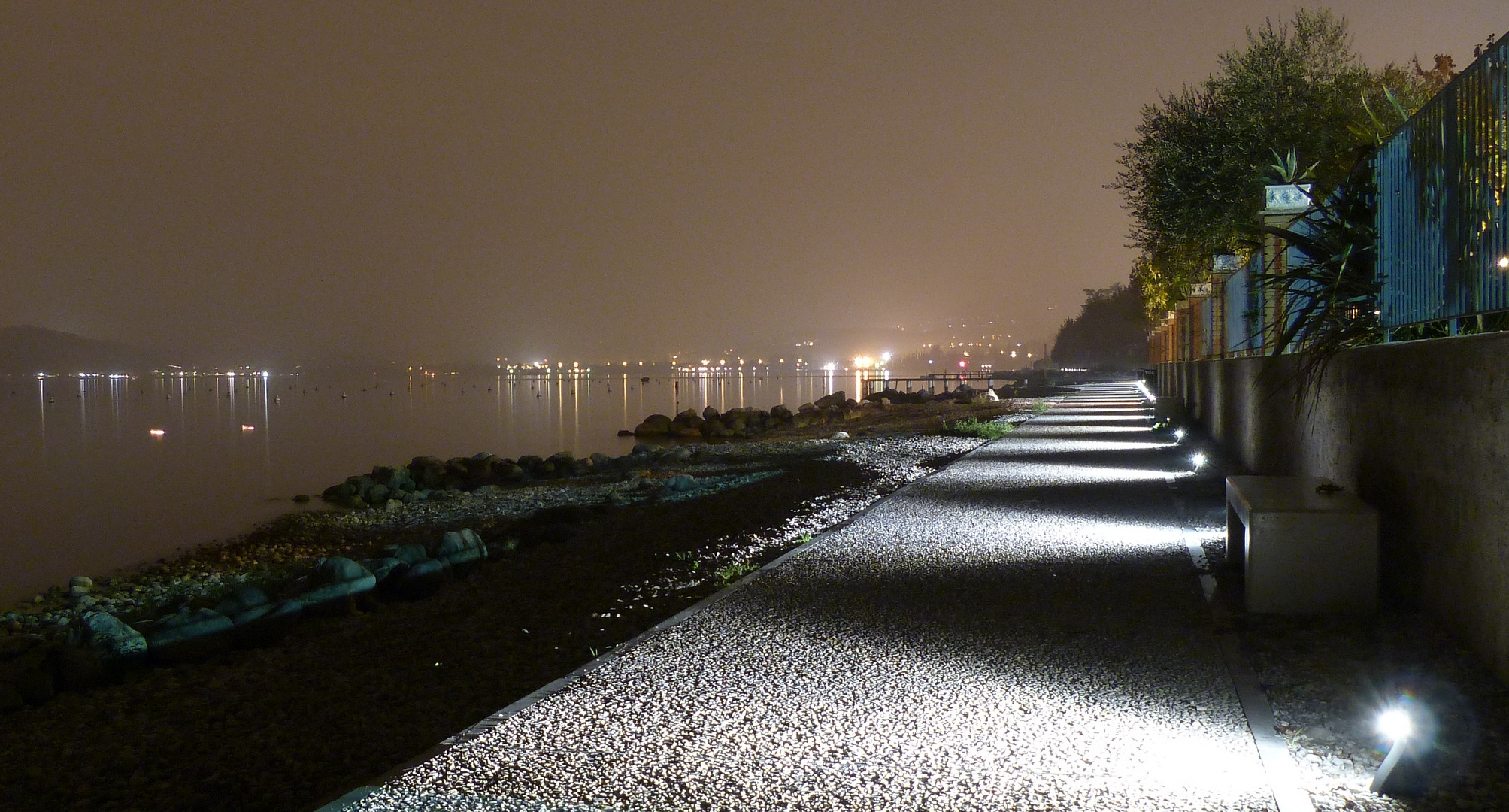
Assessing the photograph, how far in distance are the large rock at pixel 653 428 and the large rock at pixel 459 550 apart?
34.3 m

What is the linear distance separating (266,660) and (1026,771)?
200 inches

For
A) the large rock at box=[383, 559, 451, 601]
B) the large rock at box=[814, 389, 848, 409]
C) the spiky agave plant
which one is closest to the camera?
the spiky agave plant

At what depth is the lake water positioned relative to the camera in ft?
67.8

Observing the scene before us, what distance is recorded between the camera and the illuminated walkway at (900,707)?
11.9 feet

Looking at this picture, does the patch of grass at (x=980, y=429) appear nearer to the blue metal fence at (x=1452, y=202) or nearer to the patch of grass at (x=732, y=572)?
the patch of grass at (x=732, y=572)

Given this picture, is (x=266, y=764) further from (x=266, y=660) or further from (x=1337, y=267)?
(x=1337, y=267)

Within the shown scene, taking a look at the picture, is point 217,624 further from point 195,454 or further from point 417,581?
point 195,454

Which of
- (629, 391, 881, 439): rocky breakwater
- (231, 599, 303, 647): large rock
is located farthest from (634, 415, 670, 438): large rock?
(231, 599, 303, 647): large rock

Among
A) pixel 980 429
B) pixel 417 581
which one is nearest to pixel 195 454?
pixel 980 429

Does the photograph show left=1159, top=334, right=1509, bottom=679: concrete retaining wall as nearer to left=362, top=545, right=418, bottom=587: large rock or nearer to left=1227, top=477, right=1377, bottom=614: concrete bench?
left=1227, top=477, right=1377, bottom=614: concrete bench

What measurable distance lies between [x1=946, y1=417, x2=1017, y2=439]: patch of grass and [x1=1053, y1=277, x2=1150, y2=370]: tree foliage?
70797 mm

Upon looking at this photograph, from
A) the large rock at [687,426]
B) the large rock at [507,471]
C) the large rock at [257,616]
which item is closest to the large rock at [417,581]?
the large rock at [257,616]

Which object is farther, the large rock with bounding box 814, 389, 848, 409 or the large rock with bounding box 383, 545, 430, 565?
the large rock with bounding box 814, 389, 848, 409

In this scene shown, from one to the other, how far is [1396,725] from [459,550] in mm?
8638
